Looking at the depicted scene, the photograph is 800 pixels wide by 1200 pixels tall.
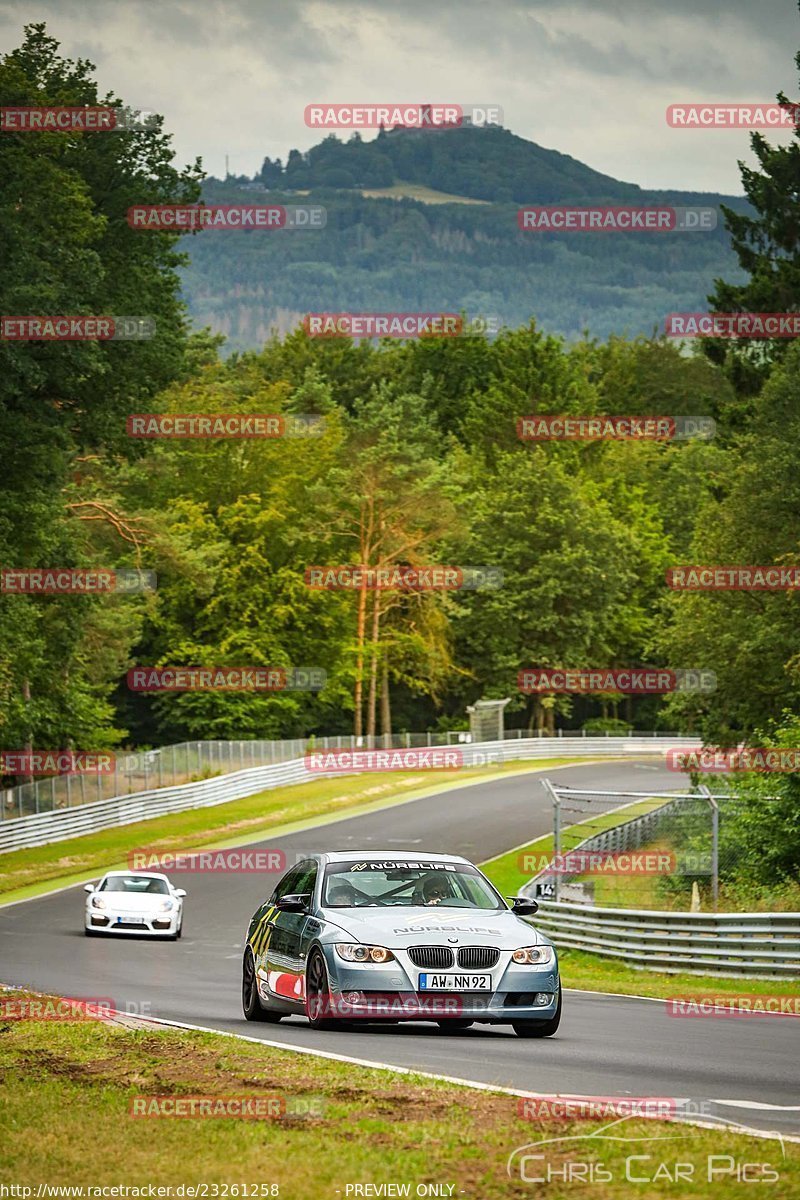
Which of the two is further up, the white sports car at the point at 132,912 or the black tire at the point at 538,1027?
the black tire at the point at 538,1027

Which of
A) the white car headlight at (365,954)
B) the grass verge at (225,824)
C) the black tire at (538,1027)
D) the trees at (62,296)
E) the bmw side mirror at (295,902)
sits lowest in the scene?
the grass verge at (225,824)

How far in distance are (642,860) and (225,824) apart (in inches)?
1077

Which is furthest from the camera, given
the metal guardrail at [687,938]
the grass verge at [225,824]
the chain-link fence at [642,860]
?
the grass verge at [225,824]

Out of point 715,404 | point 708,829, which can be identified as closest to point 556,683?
point 715,404

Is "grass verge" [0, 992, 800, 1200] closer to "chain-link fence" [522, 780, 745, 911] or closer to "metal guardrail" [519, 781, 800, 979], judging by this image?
"metal guardrail" [519, 781, 800, 979]

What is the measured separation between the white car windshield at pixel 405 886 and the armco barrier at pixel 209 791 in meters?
34.2

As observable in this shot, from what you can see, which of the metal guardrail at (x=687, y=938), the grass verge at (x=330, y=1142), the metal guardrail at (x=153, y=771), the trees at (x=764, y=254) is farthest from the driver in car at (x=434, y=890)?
the trees at (x=764, y=254)

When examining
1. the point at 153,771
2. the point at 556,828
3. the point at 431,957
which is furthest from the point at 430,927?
the point at 153,771

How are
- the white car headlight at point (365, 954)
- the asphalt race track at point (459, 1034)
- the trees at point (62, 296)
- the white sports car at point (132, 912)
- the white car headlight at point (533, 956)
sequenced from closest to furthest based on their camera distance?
the asphalt race track at point (459, 1034) < the white car headlight at point (365, 954) < the white car headlight at point (533, 956) < the white sports car at point (132, 912) < the trees at point (62, 296)

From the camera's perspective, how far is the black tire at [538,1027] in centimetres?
1315

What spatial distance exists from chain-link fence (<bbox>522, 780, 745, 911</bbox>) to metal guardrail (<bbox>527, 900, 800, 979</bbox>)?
599 mm

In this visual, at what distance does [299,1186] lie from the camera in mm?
6895

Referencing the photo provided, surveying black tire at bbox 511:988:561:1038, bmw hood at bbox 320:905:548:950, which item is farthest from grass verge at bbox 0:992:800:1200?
black tire at bbox 511:988:561:1038

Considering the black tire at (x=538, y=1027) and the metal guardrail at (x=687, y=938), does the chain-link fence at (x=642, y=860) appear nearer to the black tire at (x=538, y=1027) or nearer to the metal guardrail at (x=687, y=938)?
the metal guardrail at (x=687, y=938)
